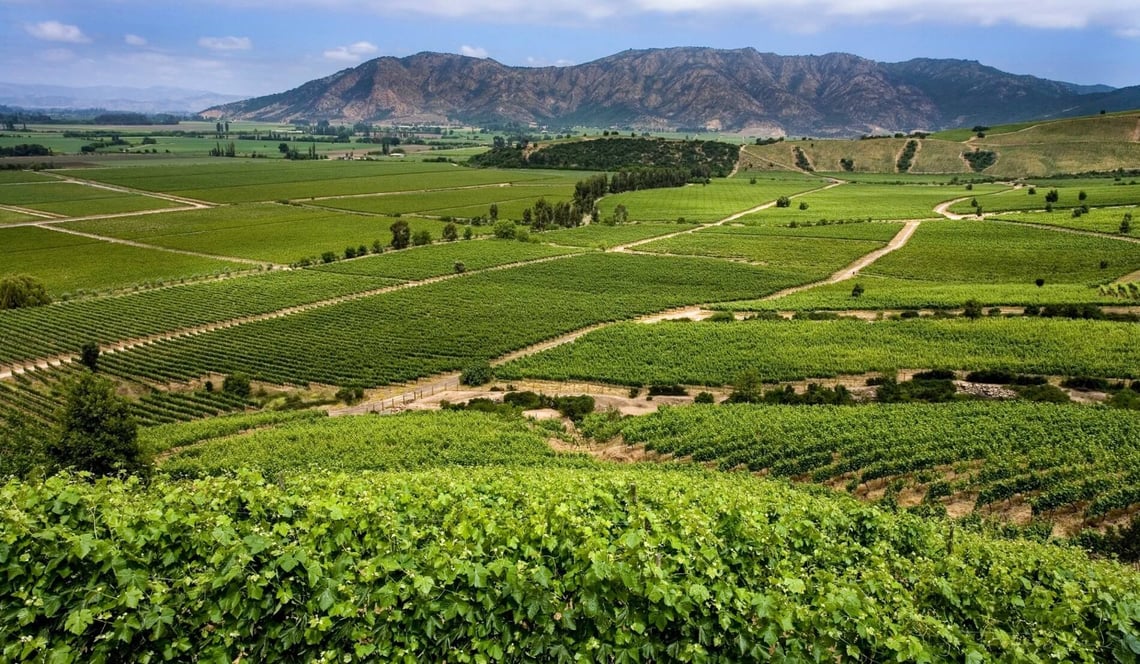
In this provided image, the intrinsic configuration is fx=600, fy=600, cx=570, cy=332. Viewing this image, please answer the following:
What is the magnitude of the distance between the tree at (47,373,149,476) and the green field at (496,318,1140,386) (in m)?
26.5

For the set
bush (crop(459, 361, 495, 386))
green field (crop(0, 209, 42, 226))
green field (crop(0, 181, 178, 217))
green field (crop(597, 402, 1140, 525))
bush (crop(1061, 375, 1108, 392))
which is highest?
green field (crop(0, 181, 178, 217))

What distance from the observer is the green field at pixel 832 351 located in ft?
154

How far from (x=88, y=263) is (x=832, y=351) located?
365ft

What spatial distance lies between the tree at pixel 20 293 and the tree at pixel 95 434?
193ft

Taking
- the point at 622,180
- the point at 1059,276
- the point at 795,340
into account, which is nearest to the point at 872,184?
the point at 622,180

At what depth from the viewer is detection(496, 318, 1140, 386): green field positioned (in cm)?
4681

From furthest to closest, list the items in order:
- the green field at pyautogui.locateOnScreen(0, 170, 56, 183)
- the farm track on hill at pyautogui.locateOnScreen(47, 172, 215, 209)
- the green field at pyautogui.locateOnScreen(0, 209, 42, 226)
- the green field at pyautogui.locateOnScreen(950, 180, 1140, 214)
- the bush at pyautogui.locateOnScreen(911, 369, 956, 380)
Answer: the green field at pyautogui.locateOnScreen(0, 170, 56, 183), the farm track on hill at pyautogui.locateOnScreen(47, 172, 215, 209), the green field at pyautogui.locateOnScreen(0, 209, 42, 226), the green field at pyautogui.locateOnScreen(950, 180, 1140, 214), the bush at pyautogui.locateOnScreen(911, 369, 956, 380)

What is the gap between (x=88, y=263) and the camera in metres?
97.2

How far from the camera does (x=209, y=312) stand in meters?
68.9

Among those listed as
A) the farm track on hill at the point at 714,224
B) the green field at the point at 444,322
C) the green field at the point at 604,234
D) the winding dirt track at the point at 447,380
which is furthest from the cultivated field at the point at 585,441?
the farm track on hill at the point at 714,224

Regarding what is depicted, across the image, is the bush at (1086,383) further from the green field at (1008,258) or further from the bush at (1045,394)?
the green field at (1008,258)

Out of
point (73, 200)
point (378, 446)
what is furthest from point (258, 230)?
point (378, 446)

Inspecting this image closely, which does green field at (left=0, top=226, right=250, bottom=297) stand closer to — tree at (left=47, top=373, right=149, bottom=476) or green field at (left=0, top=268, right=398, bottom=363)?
green field at (left=0, top=268, right=398, bottom=363)

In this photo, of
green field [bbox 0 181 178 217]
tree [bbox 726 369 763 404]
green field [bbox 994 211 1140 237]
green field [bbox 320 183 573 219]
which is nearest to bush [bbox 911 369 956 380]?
tree [bbox 726 369 763 404]
